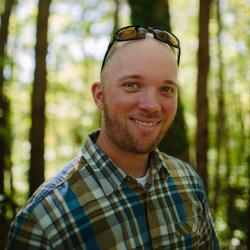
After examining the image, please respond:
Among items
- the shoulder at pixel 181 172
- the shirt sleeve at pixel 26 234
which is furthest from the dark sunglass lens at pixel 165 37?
the shirt sleeve at pixel 26 234

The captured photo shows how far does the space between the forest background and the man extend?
321 cm

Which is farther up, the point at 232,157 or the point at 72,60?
the point at 72,60

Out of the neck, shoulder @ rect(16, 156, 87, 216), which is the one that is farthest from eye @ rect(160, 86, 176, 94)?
shoulder @ rect(16, 156, 87, 216)

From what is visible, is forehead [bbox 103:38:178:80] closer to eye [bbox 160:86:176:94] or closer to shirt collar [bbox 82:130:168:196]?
eye [bbox 160:86:176:94]

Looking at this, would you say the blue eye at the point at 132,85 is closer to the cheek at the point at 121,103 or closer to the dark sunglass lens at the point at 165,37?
the cheek at the point at 121,103

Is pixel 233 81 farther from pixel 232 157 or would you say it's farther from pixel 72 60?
pixel 72 60

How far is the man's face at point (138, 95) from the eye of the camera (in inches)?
82.4

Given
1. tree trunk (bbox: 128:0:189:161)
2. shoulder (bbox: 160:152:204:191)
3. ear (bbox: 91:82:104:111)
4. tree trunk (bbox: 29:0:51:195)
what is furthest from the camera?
tree trunk (bbox: 29:0:51:195)

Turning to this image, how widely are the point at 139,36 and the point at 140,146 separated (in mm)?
678

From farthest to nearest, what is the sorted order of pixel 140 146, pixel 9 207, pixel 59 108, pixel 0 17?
pixel 59 108
pixel 0 17
pixel 9 207
pixel 140 146

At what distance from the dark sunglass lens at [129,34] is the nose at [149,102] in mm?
376

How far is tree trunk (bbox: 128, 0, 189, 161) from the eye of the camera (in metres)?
5.50

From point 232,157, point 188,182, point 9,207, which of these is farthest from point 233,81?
point 188,182

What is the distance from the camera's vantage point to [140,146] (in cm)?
214
